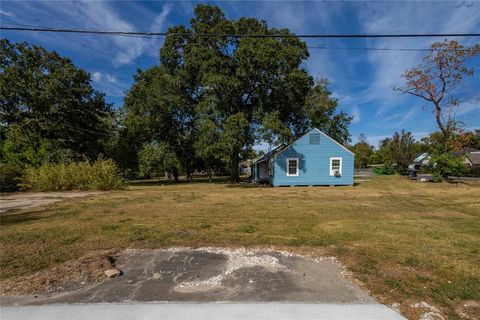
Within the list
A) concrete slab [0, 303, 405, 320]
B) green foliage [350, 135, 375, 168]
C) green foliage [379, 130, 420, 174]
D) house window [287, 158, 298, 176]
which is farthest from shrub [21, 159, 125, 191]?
green foliage [350, 135, 375, 168]

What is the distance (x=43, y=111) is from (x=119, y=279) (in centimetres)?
3122

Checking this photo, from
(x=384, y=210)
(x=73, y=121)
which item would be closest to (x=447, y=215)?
(x=384, y=210)

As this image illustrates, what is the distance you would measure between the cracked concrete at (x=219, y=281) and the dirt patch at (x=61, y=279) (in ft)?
0.51

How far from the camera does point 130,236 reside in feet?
20.1

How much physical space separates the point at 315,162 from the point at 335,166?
62.2 inches

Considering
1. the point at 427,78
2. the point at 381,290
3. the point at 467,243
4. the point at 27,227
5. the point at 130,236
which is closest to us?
the point at 381,290

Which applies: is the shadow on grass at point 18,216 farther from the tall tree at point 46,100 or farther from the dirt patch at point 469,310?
the tall tree at point 46,100

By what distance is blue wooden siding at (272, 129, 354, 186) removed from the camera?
21.4m

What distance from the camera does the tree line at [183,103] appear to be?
2220 centimetres

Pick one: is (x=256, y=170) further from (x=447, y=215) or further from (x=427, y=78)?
(x=447, y=215)

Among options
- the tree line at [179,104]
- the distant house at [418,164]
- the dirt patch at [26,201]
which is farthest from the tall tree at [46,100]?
the distant house at [418,164]

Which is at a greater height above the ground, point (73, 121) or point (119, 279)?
point (73, 121)

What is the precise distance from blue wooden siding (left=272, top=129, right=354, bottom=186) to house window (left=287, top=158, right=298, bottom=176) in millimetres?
225

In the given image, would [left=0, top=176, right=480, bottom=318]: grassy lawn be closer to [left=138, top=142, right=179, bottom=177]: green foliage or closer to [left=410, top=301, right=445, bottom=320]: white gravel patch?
[left=410, top=301, right=445, bottom=320]: white gravel patch
